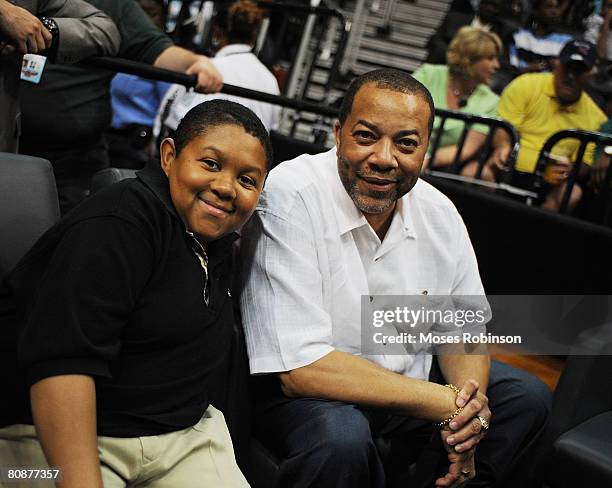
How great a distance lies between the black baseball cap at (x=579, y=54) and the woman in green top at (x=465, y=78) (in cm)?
37

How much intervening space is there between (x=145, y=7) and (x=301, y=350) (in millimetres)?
3166

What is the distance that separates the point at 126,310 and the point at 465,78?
344 cm

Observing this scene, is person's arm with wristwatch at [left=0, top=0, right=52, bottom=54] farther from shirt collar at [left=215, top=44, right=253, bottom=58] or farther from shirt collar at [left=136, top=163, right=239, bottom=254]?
shirt collar at [left=215, top=44, right=253, bottom=58]

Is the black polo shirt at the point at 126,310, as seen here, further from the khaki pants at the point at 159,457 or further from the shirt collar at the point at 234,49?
the shirt collar at the point at 234,49

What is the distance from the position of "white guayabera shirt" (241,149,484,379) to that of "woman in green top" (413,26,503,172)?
219cm

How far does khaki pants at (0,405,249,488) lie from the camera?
1.48m

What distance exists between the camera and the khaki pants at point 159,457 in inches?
58.2

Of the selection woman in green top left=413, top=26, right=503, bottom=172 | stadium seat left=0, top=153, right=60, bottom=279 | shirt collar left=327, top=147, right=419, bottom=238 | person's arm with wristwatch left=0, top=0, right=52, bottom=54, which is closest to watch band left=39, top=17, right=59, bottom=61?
person's arm with wristwatch left=0, top=0, right=52, bottom=54

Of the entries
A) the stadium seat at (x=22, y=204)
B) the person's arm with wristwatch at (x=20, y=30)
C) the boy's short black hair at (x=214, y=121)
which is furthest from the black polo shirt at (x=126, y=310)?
the person's arm with wristwatch at (x=20, y=30)

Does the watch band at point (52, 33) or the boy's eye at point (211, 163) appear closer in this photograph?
the boy's eye at point (211, 163)

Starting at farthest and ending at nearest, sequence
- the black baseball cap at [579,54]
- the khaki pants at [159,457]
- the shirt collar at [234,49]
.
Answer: the black baseball cap at [579,54] < the shirt collar at [234,49] < the khaki pants at [159,457]

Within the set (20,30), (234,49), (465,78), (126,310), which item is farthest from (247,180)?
(465,78)

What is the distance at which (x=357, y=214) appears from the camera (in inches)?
81.9

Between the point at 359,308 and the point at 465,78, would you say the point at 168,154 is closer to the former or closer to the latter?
the point at 359,308
